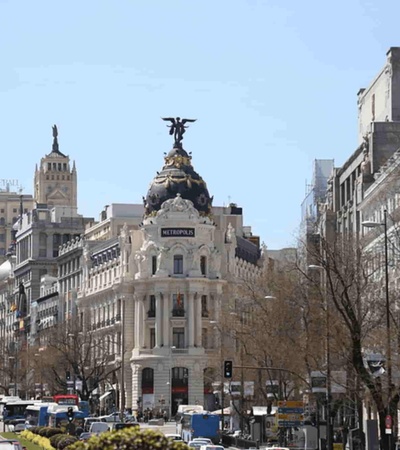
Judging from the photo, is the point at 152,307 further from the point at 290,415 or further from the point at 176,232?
the point at 290,415

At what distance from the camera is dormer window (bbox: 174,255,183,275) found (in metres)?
157

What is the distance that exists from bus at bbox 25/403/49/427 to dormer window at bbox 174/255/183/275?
1316 inches

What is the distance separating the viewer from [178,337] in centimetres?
15650

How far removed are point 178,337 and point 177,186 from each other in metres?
15.4

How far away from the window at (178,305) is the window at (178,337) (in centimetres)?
155

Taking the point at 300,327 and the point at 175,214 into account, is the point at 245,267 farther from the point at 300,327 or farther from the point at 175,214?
the point at 300,327

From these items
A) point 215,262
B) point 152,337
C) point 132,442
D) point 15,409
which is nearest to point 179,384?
point 152,337

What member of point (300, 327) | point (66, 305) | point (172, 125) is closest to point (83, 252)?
point (66, 305)

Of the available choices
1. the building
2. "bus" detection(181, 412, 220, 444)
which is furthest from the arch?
"bus" detection(181, 412, 220, 444)

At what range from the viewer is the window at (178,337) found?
156 meters

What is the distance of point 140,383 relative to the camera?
157 m

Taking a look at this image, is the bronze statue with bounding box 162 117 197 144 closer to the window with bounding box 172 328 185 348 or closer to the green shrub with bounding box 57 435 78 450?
the window with bounding box 172 328 185 348

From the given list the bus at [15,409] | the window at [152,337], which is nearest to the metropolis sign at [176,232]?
the window at [152,337]

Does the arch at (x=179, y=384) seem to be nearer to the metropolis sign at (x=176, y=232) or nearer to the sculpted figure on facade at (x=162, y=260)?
the sculpted figure on facade at (x=162, y=260)
